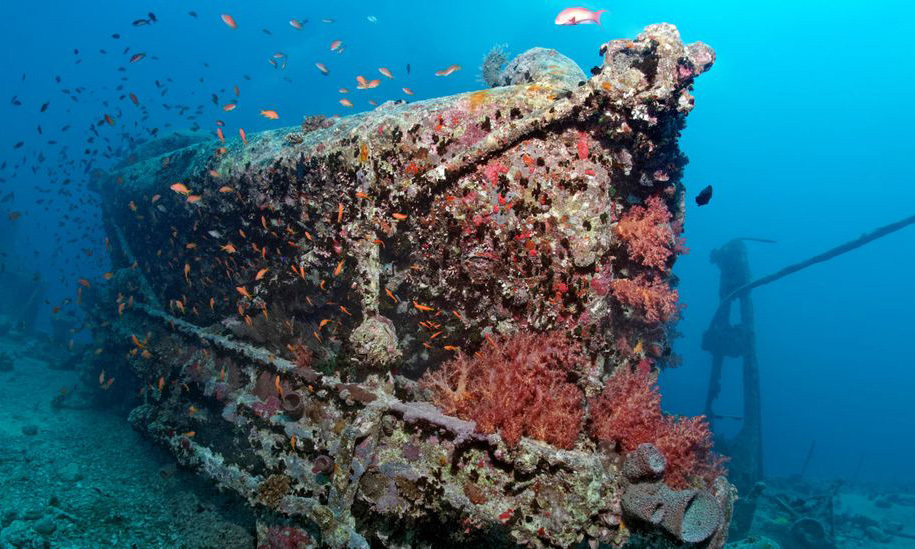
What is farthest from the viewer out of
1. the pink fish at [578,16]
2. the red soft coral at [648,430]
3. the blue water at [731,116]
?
the blue water at [731,116]

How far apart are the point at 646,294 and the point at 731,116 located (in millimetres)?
185837

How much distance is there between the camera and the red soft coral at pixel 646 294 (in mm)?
6902

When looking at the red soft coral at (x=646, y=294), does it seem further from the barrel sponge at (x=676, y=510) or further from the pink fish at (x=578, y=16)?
the pink fish at (x=578, y=16)

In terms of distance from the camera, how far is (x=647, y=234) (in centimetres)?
684

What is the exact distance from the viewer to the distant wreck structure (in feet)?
15.6

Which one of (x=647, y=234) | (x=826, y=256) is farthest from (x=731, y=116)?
(x=647, y=234)

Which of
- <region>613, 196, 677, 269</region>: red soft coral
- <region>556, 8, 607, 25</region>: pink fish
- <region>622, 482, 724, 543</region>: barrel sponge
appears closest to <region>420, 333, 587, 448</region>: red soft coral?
<region>622, 482, 724, 543</region>: barrel sponge

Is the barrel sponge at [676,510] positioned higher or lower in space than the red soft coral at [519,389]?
lower

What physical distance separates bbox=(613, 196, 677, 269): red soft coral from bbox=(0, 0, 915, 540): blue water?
76.2 meters

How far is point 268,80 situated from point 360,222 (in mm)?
139128

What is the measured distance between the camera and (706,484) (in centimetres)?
552

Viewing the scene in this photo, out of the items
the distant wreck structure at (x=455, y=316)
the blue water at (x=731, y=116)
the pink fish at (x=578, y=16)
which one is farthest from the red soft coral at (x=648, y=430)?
the blue water at (x=731, y=116)

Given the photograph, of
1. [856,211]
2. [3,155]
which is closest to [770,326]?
[856,211]

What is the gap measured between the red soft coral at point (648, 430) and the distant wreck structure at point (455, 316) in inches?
2.6
